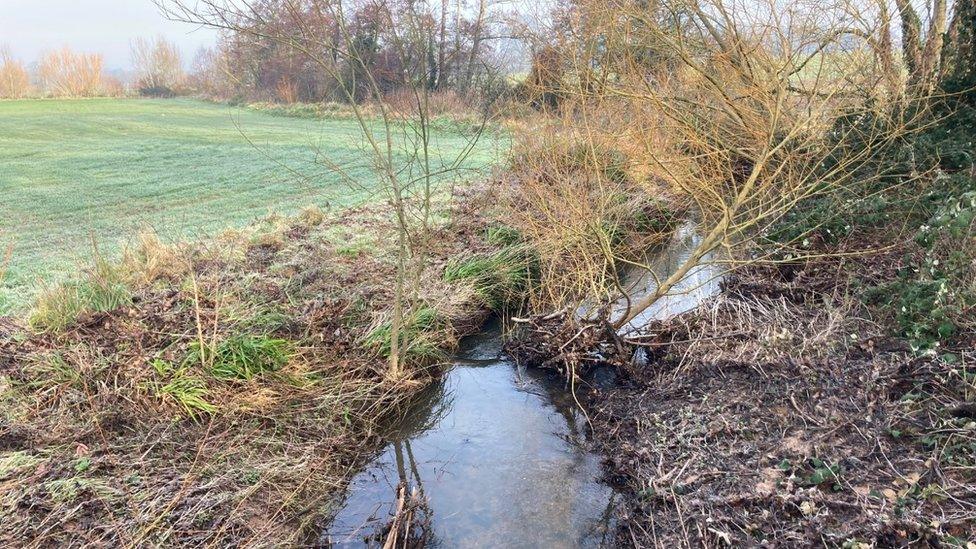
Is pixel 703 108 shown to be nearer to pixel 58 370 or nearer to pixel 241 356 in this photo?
pixel 241 356

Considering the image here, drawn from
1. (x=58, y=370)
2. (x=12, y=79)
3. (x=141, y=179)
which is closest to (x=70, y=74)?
(x=12, y=79)

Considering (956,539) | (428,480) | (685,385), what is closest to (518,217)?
(685,385)

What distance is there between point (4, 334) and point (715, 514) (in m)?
5.48

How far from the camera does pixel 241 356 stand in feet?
16.3

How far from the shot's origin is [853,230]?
689cm

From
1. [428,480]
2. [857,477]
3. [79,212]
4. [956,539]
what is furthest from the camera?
[79,212]

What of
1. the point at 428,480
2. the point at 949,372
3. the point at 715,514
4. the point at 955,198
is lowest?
the point at 428,480

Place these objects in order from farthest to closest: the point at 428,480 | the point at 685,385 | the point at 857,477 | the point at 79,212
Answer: the point at 79,212, the point at 685,385, the point at 428,480, the point at 857,477

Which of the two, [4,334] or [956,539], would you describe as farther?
[4,334]

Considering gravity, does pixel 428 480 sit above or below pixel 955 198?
below

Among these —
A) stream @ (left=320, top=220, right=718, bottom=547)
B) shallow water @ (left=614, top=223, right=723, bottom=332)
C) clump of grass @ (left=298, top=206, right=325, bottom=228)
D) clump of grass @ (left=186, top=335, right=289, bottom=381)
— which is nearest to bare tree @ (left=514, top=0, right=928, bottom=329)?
shallow water @ (left=614, top=223, right=723, bottom=332)

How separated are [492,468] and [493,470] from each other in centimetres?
3

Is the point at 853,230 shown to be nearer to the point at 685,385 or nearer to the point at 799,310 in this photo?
the point at 799,310

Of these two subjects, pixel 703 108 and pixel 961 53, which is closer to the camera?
pixel 703 108
